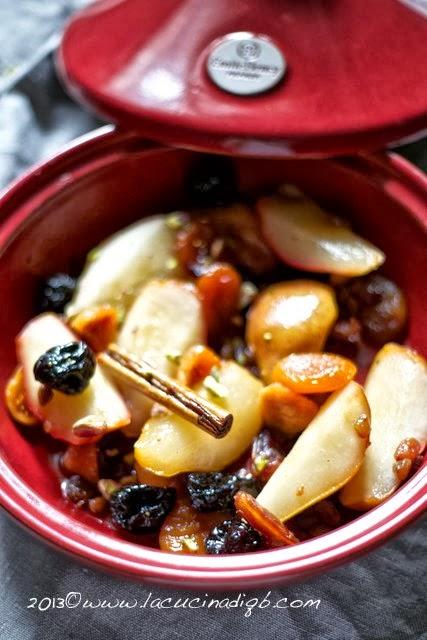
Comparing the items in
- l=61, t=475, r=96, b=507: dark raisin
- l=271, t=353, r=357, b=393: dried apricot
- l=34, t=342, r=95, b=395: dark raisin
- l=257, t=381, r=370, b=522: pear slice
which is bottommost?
l=257, t=381, r=370, b=522: pear slice

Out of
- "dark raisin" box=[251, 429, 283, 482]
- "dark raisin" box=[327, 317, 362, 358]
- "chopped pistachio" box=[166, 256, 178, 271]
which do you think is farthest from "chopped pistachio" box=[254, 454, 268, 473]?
"chopped pistachio" box=[166, 256, 178, 271]

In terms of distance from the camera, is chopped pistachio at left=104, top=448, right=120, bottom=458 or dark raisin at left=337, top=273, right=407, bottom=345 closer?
chopped pistachio at left=104, top=448, right=120, bottom=458

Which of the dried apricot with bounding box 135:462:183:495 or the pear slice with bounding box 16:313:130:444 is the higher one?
the pear slice with bounding box 16:313:130:444

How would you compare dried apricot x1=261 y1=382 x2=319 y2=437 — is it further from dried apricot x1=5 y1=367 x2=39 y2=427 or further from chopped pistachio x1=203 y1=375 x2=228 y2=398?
dried apricot x1=5 y1=367 x2=39 y2=427

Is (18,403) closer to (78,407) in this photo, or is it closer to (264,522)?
(78,407)

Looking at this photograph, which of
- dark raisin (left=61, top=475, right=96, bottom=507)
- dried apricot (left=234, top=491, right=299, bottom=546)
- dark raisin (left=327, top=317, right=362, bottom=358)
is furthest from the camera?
dark raisin (left=327, top=317, right=362, bottom=358)

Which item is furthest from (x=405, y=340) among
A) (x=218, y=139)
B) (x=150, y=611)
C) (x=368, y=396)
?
(x=150, y=611)

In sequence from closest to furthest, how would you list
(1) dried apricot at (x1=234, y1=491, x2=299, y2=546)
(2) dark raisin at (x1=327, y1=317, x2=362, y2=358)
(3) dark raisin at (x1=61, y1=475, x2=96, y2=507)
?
(1) dried apricot at (x1=234, y1=491, x2=299, y2=546) → (3) dark raisin at (x1=61, y1=475, x2=96, y2=507) → (2) dark raisin at (x1=327, y1=317, x2=362, y2=358)

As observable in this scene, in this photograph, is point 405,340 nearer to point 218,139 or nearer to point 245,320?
point 245,320
